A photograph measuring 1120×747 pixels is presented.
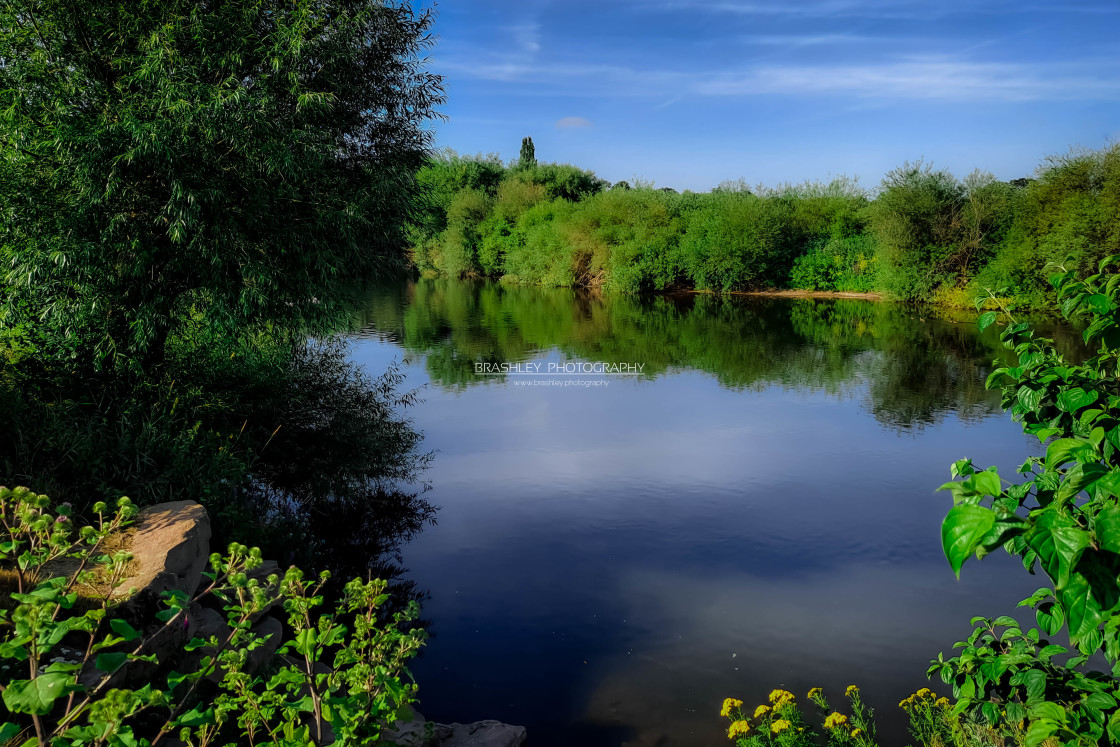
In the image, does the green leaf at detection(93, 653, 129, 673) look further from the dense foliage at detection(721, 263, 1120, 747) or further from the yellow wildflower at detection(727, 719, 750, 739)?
the yellow wildflower at detection(727, 719, 750, 739)

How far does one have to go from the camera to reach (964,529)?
168cm

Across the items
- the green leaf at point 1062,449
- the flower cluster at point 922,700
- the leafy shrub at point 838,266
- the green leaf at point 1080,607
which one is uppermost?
the leafy shrub at point 838,266

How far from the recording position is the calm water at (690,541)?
19.8ft

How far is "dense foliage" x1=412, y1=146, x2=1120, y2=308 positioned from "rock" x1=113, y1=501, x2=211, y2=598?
9252 millimetres

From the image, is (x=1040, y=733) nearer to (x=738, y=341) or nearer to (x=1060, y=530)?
(x=1060, y=530)

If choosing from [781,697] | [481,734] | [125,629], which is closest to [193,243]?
[481,734]

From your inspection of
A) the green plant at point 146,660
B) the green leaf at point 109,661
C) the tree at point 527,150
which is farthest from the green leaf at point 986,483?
the tree at point 527,150

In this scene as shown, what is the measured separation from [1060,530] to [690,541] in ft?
24.5

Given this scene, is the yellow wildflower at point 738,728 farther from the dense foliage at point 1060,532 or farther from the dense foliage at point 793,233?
the dense foliage at point 793,233

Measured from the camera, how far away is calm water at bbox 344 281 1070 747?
6043 mm

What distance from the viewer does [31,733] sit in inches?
132

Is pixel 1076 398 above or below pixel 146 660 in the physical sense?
above

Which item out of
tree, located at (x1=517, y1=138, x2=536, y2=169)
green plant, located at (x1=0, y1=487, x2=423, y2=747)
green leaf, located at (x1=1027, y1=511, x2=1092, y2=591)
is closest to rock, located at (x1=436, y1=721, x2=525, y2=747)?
green plant, located at (x1=0, y1=487, x2=423, y2=747)

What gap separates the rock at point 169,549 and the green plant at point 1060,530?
4.84 meters
